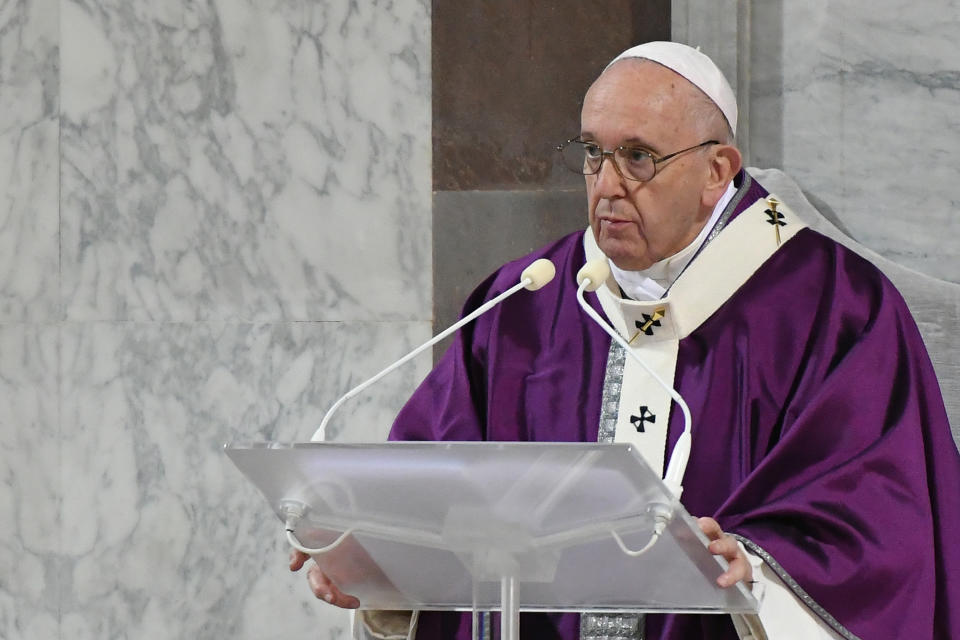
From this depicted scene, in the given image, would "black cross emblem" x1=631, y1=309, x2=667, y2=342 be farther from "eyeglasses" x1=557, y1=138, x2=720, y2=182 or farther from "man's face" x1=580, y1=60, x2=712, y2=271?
"eyeglasses" x1=557, y1=138, x2=720, y2=182

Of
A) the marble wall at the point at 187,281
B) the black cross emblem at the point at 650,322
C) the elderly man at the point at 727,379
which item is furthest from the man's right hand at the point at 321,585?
the marble wall at the point at 187,281

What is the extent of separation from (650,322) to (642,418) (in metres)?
0.21

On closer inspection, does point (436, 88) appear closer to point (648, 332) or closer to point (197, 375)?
point (197, 375)

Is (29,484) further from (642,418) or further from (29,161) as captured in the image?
(642,418)

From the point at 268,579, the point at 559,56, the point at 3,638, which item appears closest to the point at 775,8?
the point at 559,56

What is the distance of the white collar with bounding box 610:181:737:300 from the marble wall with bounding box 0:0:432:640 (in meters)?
1.22

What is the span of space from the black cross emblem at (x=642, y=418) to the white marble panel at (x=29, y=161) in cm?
213

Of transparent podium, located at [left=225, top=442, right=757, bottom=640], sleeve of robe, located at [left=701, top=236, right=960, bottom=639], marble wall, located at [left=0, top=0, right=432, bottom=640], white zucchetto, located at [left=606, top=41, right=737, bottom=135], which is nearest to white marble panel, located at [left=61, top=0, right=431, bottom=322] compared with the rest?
marble wall, located at [left=0, top=0, right=432, bottom=640]

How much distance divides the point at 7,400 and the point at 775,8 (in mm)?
2575

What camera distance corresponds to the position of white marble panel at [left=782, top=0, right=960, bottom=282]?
3.75 meters

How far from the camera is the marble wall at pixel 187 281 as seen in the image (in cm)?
427

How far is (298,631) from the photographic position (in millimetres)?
4277

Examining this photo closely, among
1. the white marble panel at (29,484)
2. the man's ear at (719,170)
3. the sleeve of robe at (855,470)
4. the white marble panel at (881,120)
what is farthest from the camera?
the white marble panel at (29,484)

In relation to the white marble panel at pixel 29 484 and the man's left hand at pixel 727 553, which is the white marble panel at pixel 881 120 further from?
the white marble panel at pixel 29 484
